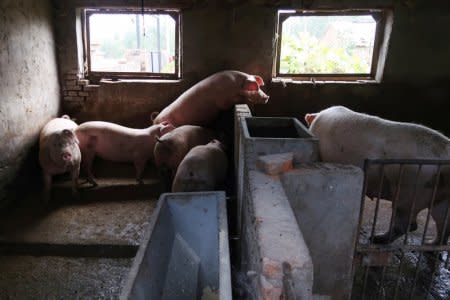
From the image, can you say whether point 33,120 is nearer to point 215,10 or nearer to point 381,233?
point 215,10

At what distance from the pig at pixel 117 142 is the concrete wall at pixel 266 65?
945 millimetres

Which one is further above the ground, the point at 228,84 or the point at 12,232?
the point at 228,84

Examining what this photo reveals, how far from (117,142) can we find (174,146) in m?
1.02

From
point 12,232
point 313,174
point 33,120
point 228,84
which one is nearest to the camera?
point 313,174

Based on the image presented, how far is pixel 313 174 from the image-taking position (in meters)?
2.33

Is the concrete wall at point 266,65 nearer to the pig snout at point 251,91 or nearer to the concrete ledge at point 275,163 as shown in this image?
the pig snout at point 251,91

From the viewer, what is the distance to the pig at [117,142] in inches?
191

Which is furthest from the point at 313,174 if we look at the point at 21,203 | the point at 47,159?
the point at 21,203

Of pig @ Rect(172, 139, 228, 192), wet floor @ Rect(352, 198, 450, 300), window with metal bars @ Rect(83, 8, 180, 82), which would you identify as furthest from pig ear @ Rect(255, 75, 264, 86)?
wet floor @ Rect(352, 198, 450, 300)

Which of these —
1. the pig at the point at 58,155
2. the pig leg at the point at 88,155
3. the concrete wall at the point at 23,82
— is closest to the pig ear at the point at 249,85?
the pig leg at the point at 88,155

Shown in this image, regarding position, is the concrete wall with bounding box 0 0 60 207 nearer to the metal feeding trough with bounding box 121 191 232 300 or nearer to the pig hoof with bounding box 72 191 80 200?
the pig hoof with bounding box 72 191 80 200

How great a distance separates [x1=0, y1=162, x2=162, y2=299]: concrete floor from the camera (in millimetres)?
3148

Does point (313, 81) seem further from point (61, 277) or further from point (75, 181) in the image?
point (61, 277)

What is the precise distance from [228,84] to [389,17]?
9.22ft
